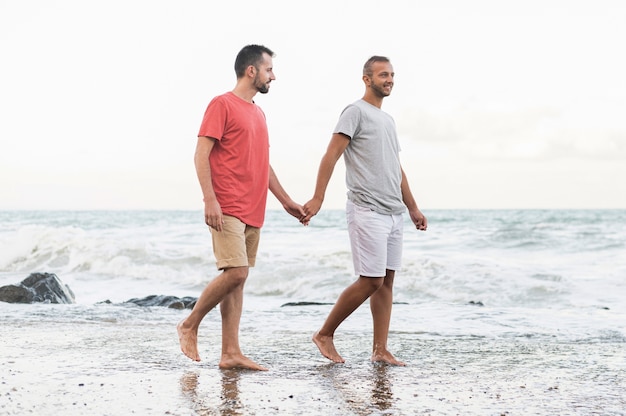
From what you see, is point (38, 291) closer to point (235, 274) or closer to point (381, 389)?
point (235, 274)

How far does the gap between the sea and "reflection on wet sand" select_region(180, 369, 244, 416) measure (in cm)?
5

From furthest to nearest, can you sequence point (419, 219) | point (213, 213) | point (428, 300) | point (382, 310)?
point (428, 300)
point (419, 219)
point (382, 310)
point (213, 213)

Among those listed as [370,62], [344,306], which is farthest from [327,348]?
[370,62]

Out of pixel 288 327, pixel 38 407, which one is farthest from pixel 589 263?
pixel 38 407

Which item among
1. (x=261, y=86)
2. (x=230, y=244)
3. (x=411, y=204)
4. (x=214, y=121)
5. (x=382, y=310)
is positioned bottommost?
(x=382, y=310)

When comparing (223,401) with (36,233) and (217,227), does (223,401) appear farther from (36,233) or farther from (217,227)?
(36,233)

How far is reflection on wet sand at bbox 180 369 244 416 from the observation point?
3.71m

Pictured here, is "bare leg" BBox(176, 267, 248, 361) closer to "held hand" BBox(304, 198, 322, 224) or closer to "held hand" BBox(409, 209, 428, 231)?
→ "held hand" BBox(304, 198, 322, 224)

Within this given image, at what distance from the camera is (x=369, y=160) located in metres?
5.12

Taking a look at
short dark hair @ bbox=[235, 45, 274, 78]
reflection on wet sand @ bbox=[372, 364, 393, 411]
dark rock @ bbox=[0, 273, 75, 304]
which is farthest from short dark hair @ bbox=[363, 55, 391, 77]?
dark rock @ bbox=[0, 273, 75, 304]

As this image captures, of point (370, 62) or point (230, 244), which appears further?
point (370, 62)

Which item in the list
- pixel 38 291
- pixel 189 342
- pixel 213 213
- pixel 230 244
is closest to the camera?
pixel 213 213

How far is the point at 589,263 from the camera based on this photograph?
19.2 m

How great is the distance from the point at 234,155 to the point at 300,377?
1.36 m
